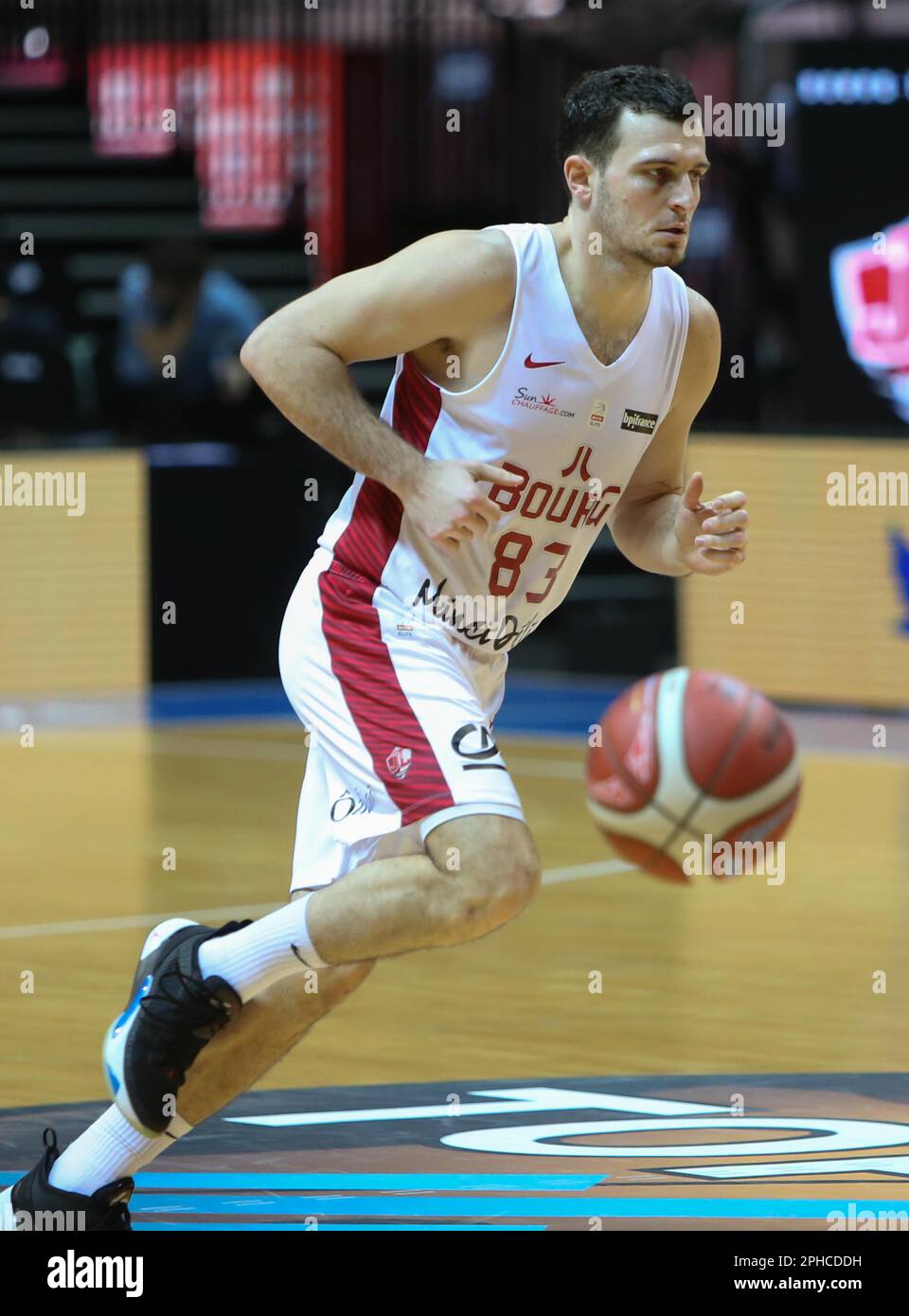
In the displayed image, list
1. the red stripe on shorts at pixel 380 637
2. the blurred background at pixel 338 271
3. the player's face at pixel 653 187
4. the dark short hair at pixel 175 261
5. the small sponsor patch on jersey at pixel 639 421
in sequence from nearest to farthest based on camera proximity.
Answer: the red stripe on shorts at pixel 380 637 → the player's face at pixel 653 187 → the small sponsor patch on jersey at pixel 639 421 → the blurred background at pixel 338 271 → the dark short hair at pixel 175 261

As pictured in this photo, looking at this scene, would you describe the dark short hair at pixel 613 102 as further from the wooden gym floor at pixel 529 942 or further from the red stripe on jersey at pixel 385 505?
the wooden gym floor at pixel 529 942

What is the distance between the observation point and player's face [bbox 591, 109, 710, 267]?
15.9 feet

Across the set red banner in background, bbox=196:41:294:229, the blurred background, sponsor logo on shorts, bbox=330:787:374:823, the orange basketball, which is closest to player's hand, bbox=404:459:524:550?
sponsor logo on shorts, bbox=330:787:374:823

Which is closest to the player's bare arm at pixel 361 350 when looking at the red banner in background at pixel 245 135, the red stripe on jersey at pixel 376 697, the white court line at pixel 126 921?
the red stripe on jersey at pixel 376 697

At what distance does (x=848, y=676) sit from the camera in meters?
13.2

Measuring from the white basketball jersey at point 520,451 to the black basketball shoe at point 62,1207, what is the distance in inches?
49.6

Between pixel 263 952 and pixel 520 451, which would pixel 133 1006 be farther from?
pixel 520 451

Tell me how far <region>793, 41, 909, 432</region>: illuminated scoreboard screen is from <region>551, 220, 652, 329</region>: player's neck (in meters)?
8.26

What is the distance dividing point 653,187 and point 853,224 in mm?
8847

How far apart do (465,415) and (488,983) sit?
2830mm

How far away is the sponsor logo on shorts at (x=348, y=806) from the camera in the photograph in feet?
15.9

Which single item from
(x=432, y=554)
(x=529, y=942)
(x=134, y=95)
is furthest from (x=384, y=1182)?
(x=134, y=95)
